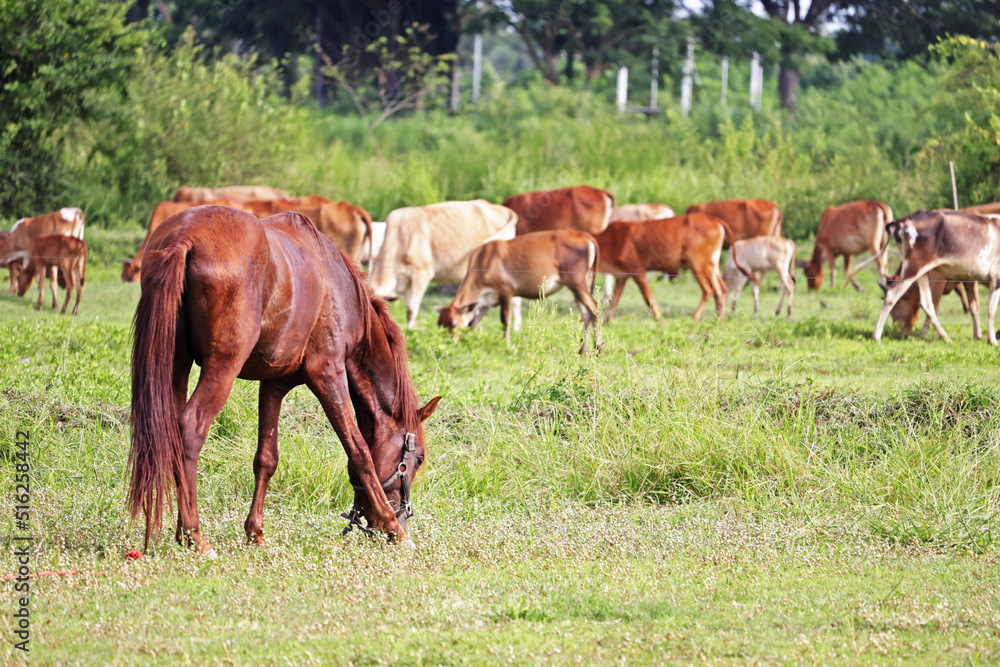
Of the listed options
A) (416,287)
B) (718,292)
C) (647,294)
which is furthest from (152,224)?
(718,292)

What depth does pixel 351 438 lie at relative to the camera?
5141 millimetres

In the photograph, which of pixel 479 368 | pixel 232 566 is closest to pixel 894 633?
pixel 232 566

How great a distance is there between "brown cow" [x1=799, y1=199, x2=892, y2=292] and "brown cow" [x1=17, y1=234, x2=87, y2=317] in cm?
1021

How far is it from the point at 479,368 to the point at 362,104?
2328 centimetres

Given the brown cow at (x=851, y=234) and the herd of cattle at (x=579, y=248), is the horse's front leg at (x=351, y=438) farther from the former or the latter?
the brown cow at (x=851, y=234)

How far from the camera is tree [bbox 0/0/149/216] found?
14.6 metres

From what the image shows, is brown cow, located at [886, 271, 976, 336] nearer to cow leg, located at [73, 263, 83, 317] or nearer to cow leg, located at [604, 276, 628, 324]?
cow leg, located at [604, 276, 628, 324]

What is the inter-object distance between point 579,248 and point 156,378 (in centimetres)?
773

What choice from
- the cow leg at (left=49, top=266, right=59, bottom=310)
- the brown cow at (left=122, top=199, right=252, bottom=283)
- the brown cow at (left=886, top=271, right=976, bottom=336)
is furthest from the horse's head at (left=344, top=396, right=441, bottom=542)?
the brown cow at (left=122, top=199, right=252, bottom=283)

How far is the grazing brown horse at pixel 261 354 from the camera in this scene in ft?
14.7

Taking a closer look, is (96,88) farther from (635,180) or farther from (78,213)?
(635,180)

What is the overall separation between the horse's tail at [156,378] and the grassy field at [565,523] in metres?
0.39

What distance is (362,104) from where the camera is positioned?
104 ft

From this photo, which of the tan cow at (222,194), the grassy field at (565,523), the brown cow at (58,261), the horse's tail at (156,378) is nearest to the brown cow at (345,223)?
the tan cow at (222,194)
